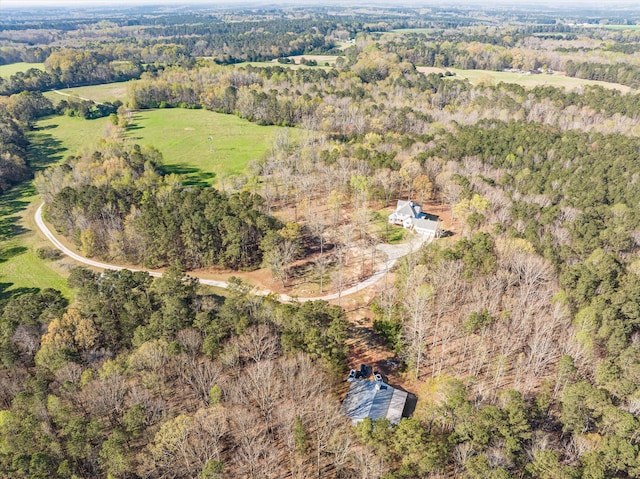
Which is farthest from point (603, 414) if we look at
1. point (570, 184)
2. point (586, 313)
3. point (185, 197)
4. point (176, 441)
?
point (185, 197)

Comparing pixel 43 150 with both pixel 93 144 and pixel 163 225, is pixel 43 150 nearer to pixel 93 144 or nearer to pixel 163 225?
pixel 93 144

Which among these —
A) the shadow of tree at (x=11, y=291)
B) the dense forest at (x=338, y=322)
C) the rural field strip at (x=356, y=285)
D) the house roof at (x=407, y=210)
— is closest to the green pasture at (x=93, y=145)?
the shadow of tree at (x=11, y=291)

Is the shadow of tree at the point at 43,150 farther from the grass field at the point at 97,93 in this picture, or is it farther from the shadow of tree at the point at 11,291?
the shadow of tree at the point at 11,291

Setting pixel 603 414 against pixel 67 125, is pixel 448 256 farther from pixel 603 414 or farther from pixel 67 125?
pixel 67 125

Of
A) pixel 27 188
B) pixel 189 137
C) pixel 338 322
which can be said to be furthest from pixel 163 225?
pixel 189 137

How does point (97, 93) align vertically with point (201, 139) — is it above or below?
above
